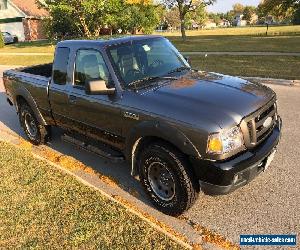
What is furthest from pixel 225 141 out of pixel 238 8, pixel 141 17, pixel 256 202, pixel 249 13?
pixel 238 8

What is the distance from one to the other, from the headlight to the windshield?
1.57 m

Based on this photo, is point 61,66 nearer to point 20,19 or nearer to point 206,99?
point 206,99

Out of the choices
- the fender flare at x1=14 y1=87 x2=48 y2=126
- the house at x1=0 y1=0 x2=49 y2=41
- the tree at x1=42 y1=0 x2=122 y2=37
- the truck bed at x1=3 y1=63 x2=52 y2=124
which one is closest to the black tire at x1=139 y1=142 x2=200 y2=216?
the truck bed at x1=3 y1=63 x2=52 y2=124

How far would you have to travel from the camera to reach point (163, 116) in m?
4.16

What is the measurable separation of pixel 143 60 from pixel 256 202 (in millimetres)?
2496

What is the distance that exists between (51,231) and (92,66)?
2394mm

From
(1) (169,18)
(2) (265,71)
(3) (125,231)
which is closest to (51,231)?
(3) (125,231)

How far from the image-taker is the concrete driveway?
4.16 m

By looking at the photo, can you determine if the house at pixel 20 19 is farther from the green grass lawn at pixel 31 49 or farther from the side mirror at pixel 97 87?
the side mirror at pixel 97 87

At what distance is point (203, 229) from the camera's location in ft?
13.7

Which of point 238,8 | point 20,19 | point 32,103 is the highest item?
point 20,19

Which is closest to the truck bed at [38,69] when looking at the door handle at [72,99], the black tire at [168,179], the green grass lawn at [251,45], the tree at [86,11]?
the door handle at [72,99]

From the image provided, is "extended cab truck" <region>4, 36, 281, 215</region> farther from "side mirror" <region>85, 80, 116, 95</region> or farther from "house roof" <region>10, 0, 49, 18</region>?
"house roof" <region>10, 0, 49, 18</region>

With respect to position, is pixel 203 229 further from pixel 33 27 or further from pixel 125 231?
pixel 33 27
